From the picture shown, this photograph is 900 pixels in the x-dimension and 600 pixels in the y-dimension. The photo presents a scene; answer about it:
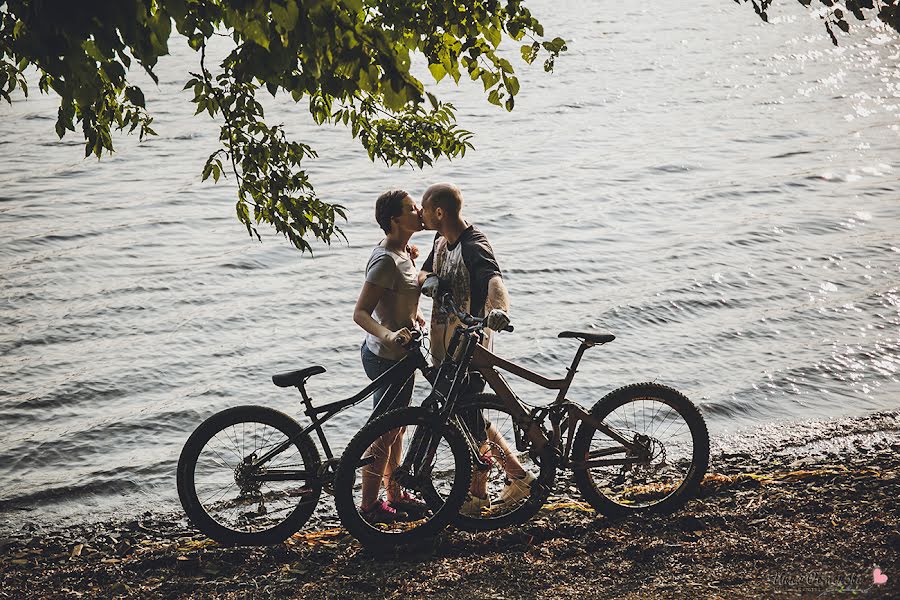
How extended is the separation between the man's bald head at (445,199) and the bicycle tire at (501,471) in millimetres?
1168

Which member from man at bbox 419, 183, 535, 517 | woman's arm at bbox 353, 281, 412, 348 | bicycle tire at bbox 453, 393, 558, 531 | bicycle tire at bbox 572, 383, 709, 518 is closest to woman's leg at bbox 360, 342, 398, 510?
woman's arm at bbox 353, 281, 412, 348

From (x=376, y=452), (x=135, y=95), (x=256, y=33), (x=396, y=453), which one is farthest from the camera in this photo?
(x=396, y=453)

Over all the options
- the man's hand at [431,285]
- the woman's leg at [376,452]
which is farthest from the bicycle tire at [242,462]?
the man's hand at [431,285]

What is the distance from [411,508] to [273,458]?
3.02 ft

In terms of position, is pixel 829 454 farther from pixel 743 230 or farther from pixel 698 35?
pixel 698 35

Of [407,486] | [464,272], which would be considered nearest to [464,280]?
[464,272]

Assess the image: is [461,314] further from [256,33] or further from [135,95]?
[256,33]

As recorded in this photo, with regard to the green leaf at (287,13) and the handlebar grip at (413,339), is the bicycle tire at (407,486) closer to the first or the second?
the handlebar grip at (413,339)

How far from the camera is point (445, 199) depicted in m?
6.22

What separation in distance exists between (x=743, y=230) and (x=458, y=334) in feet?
40.0

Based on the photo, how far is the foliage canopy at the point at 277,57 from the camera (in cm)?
392

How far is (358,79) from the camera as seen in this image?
4.34 metres

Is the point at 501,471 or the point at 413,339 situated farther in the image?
the point at 501,471

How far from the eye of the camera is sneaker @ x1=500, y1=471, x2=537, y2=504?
21.4ft
